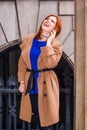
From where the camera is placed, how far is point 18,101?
21.8ft

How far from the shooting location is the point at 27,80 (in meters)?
4.11

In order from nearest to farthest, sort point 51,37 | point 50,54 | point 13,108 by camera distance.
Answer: point 50,54
point 51,37
point 13,108

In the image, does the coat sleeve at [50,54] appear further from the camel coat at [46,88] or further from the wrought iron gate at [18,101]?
the wrought iron gate at [18,101]

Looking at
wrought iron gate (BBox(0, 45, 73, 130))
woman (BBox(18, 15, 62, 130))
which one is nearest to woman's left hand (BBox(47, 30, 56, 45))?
woman (BBox(18, 15, 62, 130))

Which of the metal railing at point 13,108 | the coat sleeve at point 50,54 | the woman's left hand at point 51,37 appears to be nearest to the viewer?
the coat sleeve at point 50,54

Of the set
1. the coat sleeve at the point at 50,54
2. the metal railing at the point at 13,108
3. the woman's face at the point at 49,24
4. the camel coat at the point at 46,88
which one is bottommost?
the metal railing at the point at 13,108

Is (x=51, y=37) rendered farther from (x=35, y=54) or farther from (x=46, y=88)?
(x=46, y=88)

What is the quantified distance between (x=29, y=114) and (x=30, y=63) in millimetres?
583

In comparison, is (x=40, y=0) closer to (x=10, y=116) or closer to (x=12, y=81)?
(x=12, y=81)

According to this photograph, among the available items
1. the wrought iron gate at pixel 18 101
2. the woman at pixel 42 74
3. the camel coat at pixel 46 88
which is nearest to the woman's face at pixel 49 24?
the woman at pixel 42 74

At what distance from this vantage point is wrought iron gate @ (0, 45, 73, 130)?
21.6 ft

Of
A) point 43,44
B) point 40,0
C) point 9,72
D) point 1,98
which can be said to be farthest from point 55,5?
point 43,44

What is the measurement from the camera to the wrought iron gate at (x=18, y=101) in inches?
259

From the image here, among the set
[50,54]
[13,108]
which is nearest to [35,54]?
[50,54]
